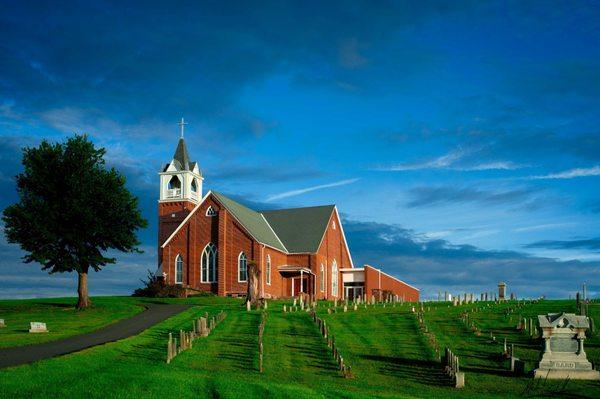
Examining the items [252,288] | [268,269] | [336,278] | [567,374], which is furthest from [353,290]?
[567,374]

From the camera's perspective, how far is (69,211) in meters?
57.3

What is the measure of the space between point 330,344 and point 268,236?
42.3 meters

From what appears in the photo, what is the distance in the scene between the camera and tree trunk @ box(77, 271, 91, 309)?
5772 centimetres

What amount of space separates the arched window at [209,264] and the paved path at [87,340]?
1707 cm

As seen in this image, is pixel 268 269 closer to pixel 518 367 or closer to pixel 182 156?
pixel 182 156

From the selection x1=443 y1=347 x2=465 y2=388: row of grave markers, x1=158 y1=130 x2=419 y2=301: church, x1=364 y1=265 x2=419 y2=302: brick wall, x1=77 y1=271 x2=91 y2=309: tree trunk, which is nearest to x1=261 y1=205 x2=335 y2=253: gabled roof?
x1=158 y1=130 x2=419 y2=301: church

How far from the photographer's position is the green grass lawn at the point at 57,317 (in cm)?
3644

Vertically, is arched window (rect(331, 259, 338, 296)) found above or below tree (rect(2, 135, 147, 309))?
below

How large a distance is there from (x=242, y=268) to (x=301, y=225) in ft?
41.8

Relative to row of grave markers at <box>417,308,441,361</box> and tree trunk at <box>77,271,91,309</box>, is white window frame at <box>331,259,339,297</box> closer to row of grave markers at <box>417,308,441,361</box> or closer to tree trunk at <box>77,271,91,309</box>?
tree trunk at <box>77,271,91,309</box>

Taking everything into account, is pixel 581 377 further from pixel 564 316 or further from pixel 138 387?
pixel 138 387

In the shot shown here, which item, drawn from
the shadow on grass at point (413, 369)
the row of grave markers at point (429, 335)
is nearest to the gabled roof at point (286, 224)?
the row of grave markers at point (429, 335)

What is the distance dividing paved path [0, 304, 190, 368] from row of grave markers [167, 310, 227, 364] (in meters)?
3.61

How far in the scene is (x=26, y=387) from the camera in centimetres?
2138
